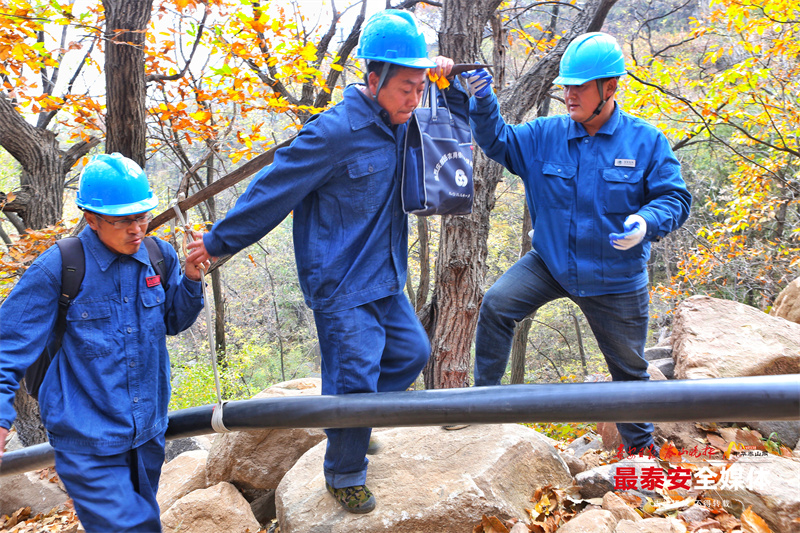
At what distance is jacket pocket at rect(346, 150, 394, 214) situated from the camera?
8.18 ft

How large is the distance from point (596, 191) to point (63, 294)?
2466mm

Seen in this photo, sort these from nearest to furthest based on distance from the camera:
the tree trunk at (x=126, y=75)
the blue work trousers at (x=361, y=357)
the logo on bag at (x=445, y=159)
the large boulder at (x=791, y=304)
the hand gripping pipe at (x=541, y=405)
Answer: the hand gripping pipe at (x=541, y=405), the blue work trousers at (x=361, y=357), the logo on bag at (x=445, y=159), the tree trunk at (x=126, y=75), the large boulder at (x=791, y=304)

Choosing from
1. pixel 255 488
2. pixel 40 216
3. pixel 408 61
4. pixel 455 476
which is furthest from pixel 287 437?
pixel 40 216

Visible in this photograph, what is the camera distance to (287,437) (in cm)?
375

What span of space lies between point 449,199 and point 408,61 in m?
0.63

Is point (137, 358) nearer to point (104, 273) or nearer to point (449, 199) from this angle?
point (104, 273)

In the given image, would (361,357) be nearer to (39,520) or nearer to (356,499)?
(356,499)

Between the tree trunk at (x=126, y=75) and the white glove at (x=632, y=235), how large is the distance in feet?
12.4

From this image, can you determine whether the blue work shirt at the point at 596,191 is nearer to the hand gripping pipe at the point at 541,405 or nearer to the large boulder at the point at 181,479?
the hand gripping pipe at the point at 541,405

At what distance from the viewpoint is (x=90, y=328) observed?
2240 millimetres

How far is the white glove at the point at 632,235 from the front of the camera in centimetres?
250

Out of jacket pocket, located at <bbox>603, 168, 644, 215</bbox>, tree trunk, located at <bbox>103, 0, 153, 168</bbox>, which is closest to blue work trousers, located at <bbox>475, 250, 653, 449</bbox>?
jacket pocket, located at <bbox>603, 168, 644, 215</bbox>

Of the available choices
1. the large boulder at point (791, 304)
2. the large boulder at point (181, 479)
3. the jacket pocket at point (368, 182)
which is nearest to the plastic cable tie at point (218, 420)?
the jacket pocket at point (368, 182)

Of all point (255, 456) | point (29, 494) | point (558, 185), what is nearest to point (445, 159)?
point (558, 185)
